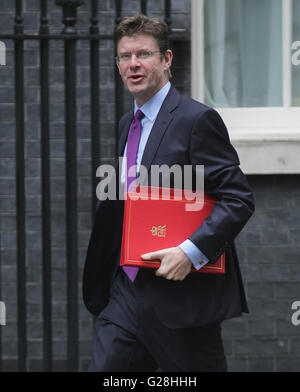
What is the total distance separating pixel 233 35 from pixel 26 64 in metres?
1.42

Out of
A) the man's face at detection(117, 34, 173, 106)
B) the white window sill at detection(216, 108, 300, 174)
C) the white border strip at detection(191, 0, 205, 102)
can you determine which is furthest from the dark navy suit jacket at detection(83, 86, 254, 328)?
the white border strip at detection(191, 0, 205, 102)

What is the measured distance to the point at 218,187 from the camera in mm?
3273

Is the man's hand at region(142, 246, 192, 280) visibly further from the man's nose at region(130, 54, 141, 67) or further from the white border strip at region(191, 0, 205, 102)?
the white border strip at region(191, 0, 205, 102)

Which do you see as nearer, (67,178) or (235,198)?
(235,198)

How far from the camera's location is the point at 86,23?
550cm

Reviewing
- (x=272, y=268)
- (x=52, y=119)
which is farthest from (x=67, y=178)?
(x=272, y=268)

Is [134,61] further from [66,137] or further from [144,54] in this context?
[66,137]

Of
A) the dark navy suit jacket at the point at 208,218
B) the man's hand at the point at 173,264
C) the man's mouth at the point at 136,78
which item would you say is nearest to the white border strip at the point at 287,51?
the dark navy suit jacket at the point at 208,218

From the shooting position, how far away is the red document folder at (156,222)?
3295 millimetres

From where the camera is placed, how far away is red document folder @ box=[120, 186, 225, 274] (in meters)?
3.29
